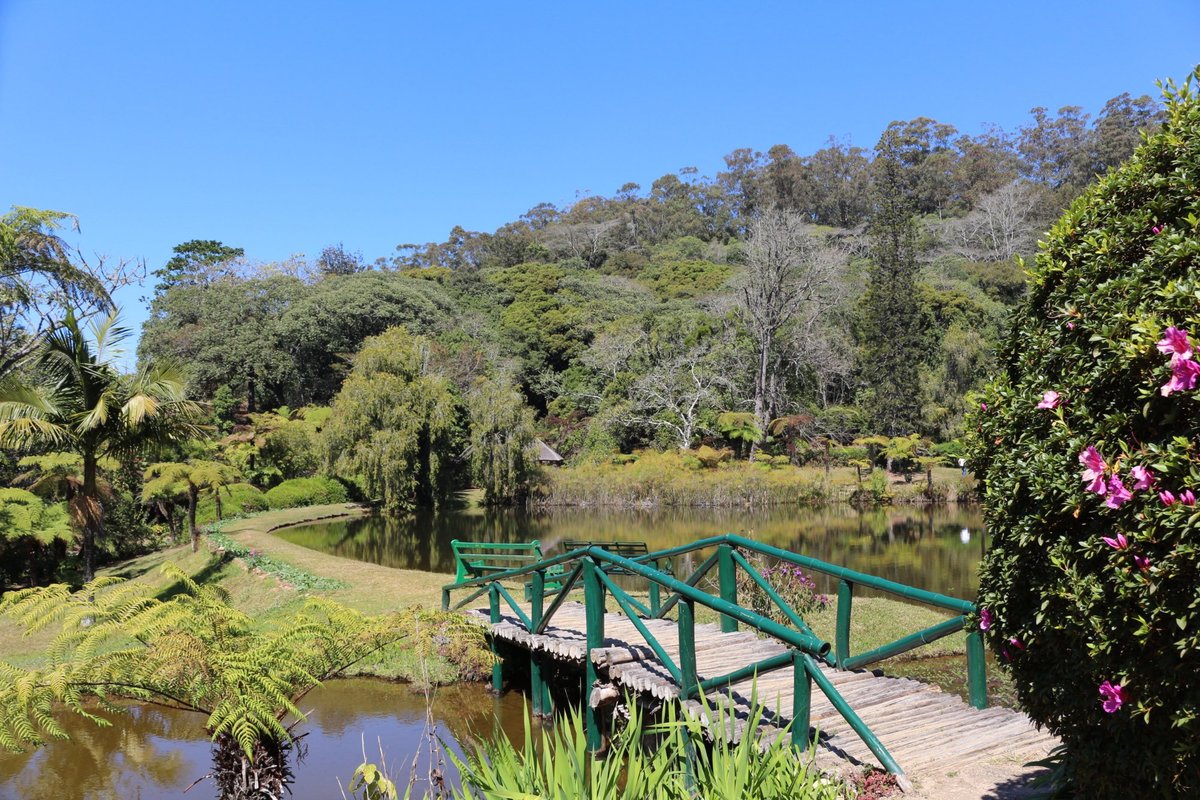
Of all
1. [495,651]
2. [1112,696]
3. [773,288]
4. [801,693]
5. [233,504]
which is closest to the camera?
[1112,696]

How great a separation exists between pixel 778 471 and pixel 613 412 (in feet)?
28.3

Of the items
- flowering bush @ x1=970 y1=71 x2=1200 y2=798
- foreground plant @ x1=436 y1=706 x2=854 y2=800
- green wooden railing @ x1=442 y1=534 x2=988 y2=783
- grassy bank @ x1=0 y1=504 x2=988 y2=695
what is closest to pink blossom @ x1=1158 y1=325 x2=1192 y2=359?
flowering bush @ x1=970 y1=71 x2=1200 y2=798

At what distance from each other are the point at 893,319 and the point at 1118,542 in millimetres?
36686

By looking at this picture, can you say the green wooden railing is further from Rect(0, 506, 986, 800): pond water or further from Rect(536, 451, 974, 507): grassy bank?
Rect(536, 451, 974, 507): grassy bank

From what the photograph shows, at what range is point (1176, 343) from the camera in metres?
2.50

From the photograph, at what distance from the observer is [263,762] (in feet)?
20.3

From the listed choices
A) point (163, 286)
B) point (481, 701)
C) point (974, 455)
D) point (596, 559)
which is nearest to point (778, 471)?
point (481, 701)

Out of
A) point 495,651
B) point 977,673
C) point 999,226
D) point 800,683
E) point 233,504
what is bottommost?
point 495,651

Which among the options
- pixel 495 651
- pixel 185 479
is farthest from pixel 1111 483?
pixel 185 479

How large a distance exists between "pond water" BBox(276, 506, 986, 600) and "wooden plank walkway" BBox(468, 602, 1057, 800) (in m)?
9.45

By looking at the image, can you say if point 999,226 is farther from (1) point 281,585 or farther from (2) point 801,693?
(2) point 801,693

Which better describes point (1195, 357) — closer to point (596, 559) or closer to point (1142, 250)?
point (1142, 250)

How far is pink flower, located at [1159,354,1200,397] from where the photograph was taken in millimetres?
2467

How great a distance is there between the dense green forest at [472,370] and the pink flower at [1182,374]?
1421 centimetres
